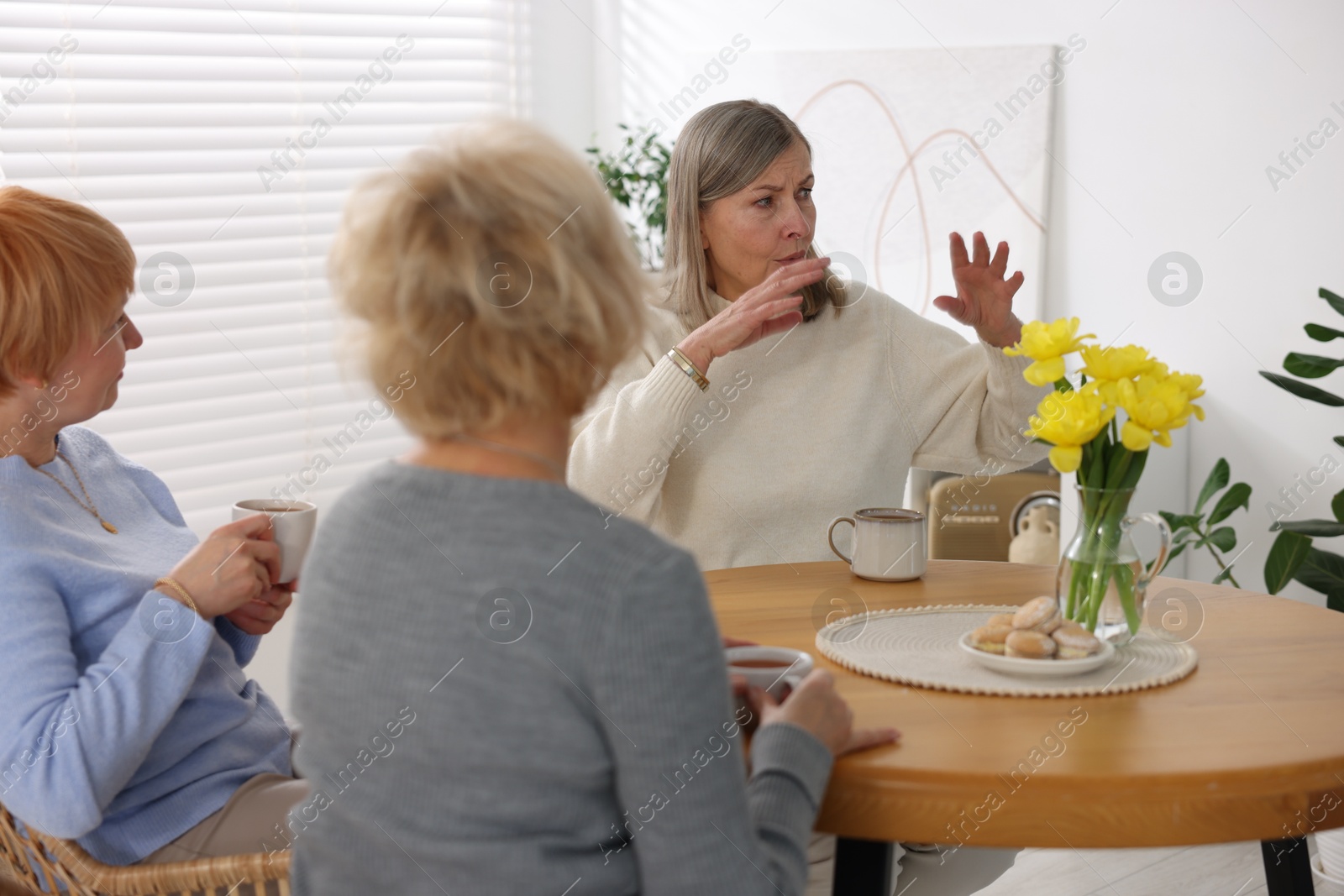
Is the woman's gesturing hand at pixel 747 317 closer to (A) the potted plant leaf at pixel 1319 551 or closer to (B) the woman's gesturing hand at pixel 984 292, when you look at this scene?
(B) the woman's gesturing hand at pixel 984 292

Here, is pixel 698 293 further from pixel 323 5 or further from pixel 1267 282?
pixel 323 5

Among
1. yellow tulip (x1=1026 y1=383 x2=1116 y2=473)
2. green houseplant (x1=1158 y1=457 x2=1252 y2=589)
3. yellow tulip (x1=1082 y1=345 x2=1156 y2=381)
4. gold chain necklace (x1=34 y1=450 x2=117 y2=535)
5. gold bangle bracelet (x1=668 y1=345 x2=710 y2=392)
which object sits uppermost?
yellow tulip (x1=1082 y1=345 x2=1156 y2=381)

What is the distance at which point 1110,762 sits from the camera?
111 cm

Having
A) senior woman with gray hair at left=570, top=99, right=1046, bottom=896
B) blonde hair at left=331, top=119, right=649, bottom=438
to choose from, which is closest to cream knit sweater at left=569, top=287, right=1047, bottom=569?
senior woman with gray hair at left=570, top=99, right=1046, bottom=896

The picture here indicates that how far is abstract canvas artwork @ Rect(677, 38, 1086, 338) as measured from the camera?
11.4ft

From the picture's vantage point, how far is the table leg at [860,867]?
1242mm

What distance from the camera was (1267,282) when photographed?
9.98 feet

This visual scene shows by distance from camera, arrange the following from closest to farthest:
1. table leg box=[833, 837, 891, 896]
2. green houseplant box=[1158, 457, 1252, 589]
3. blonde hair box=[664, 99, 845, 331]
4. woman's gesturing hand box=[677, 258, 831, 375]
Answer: table leg box=[833, 837, 891, 896]
woman's gesturing hand box=[677, 258, 831, 375]
blonde hair box=[664, 99, 845, 331]
green houseplant box=[1158, 457, 1252, 589]

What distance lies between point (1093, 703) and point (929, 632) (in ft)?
0.85

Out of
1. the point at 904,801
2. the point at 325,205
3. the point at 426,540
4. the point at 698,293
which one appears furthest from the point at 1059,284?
the point at 426,540

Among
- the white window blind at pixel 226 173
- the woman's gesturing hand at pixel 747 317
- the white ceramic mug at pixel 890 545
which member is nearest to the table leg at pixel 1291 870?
the white ceramic mug at pixel 890 545

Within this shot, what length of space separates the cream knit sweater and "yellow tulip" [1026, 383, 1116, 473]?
2.29ft

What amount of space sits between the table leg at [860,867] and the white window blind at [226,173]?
198 centimetres

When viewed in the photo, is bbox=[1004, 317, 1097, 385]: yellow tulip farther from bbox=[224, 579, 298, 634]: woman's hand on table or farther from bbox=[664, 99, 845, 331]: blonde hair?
bbox=[224, 579, 298, 634]: woman's hand on table
